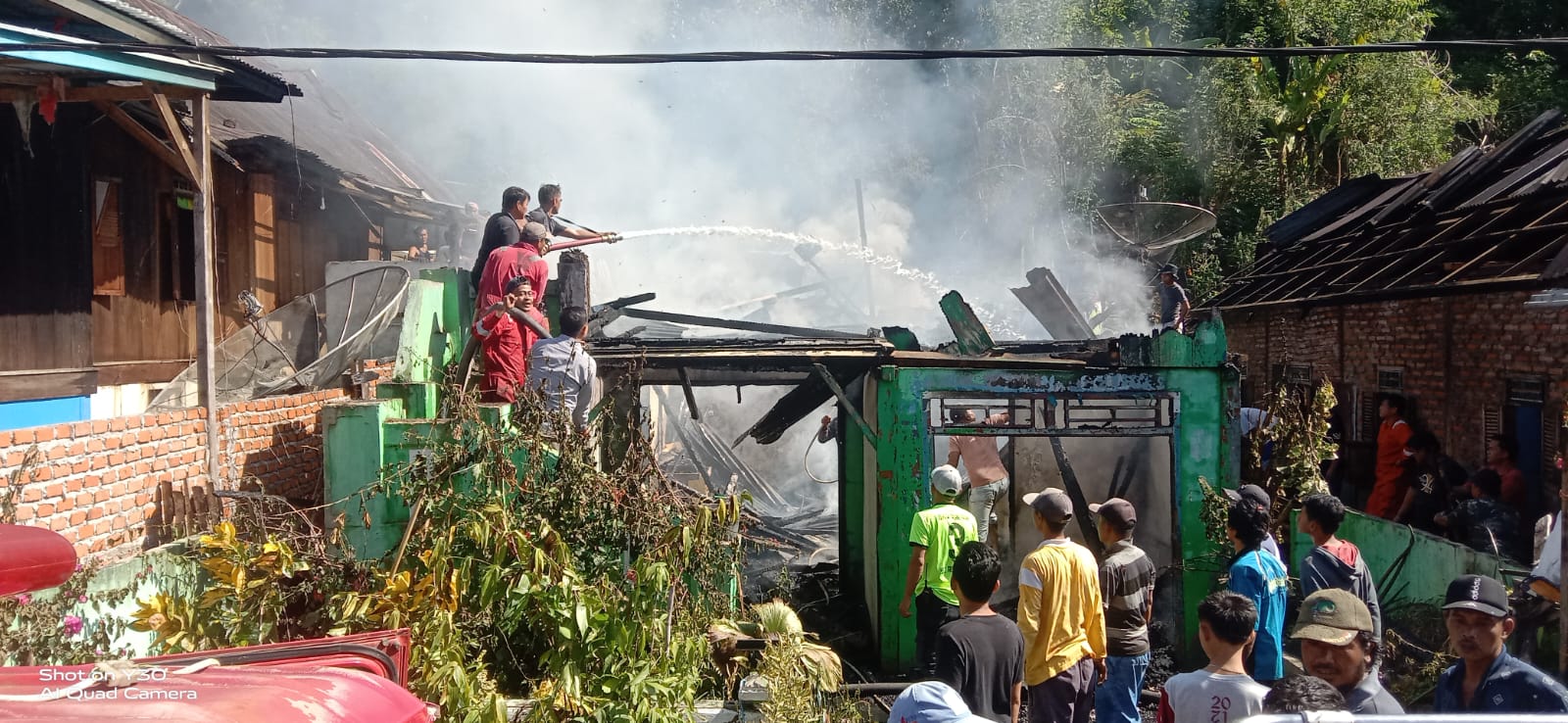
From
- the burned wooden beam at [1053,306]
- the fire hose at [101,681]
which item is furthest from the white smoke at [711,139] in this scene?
the fire hose at [101,681]

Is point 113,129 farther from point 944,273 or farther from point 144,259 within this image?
point 944,273

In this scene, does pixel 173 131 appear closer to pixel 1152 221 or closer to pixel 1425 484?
pixel 1425 484

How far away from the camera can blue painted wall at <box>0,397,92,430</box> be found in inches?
368

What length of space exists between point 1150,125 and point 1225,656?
22.1 m

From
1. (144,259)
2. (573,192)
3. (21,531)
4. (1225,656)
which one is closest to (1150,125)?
(573,192)

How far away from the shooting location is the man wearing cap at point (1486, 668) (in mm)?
3650

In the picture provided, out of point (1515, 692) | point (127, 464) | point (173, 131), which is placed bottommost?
point (1515, 692)

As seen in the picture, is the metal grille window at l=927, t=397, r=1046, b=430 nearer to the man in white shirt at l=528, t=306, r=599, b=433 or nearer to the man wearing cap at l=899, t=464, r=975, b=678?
the man wearing cap at l=899, t=464, r=975, b=678

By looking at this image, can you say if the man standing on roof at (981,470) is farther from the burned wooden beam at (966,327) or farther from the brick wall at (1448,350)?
the brick wall at (1448,350)

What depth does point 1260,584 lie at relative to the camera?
5109 millimetres

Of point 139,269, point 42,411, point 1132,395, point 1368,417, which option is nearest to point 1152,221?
point 1368,417

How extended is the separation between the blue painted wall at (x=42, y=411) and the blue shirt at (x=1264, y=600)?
875cm

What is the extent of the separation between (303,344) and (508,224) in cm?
385

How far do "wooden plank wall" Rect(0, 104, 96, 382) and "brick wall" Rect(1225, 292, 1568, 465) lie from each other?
1243cm
